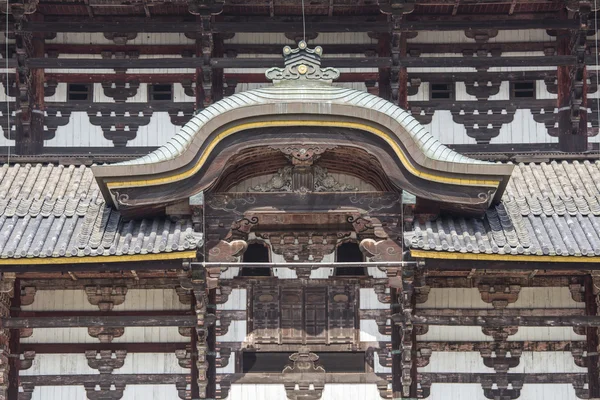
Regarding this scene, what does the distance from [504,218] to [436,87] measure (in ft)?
12.6

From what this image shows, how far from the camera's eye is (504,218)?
22.0 m

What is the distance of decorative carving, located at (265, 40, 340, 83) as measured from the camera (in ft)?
72.2

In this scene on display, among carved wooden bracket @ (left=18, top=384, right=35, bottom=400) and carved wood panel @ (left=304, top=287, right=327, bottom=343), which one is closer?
carved wooden bracket @ (left=18, top=384, right=35, bottom=400)

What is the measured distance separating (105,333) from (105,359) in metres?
0.41

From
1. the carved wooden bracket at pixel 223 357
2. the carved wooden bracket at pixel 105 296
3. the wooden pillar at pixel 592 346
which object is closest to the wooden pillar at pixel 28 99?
the carved wooden bracket at pixel 105 296

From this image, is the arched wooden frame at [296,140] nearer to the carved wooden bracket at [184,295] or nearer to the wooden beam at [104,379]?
the carved wooden bracket at [184,295]

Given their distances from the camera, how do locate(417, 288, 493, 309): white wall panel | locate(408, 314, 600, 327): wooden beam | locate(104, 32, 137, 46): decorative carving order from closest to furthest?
1. locate(408, 314, 600, 327): wooden beam
2. locate(417, 288, 493, 309): white wall panel
3. locate(104, 32, 137, 46): decorative carving

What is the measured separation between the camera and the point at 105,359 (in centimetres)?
2256

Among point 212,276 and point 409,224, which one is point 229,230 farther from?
point 409,224

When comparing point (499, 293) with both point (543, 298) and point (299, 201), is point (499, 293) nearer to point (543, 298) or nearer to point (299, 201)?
point (543, 298)

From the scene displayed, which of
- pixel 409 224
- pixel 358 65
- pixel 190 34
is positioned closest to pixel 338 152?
pixel 409 224

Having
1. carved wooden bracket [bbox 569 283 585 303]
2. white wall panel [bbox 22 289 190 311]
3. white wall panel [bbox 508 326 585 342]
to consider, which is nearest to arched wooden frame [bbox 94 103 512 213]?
white wall panel [bbox 22 289 190 311]

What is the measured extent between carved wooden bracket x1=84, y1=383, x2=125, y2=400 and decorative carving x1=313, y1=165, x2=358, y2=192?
437 cm

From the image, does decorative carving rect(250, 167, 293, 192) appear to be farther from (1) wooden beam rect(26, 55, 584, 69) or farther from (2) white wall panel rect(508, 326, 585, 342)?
(2) white wall panel rect(508, 326, 585, 342)
